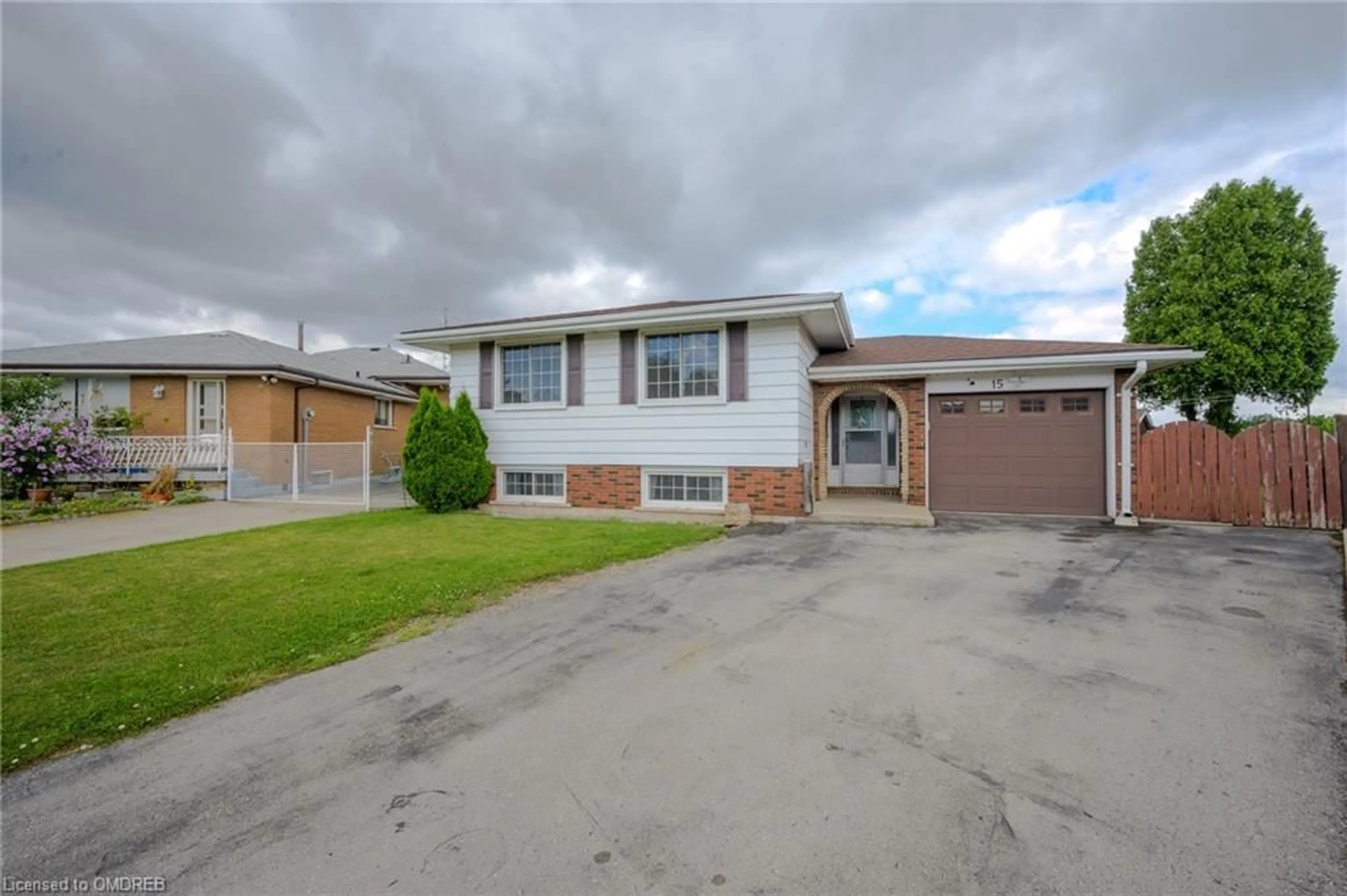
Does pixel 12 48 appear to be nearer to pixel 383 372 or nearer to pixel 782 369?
pixel 782 369

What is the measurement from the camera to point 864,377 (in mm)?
11000

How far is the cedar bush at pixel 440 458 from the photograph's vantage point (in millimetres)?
11086

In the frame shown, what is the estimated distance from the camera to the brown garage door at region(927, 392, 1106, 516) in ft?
33.3

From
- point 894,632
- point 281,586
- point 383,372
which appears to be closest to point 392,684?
point 281,586

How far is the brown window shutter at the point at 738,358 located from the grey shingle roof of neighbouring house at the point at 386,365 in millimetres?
15550

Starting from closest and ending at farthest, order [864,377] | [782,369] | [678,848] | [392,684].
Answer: [678,848]
[392,684]
[782,369]
[864,377]

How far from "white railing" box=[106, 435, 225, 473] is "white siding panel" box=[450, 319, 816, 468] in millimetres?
7690

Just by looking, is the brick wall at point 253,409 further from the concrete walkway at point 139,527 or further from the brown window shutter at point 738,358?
the brown window shutter at point 738,358

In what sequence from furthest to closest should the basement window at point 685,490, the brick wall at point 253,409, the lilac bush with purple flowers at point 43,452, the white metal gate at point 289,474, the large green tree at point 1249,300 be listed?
the large green tree at point 1249,300
the brick wall at point 253,409
the white metal gate at point 289,474
the lilac bush with purple flowers at point 43,452
the basement window at point 685,490

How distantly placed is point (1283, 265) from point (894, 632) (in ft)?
74.6

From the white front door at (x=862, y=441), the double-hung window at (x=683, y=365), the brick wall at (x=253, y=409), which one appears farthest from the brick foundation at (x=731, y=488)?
the brick wall at (x=253, y=409)

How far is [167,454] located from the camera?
14.3 metres

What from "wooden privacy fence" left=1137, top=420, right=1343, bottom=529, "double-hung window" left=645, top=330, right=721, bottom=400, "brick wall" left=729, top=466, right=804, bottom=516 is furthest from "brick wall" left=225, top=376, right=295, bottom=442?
"wooden privacy fence" left=1137, top=420, right=1343, bottom=529

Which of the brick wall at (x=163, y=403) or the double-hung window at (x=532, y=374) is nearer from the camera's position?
the double-hung window at (x=532, y=374)
